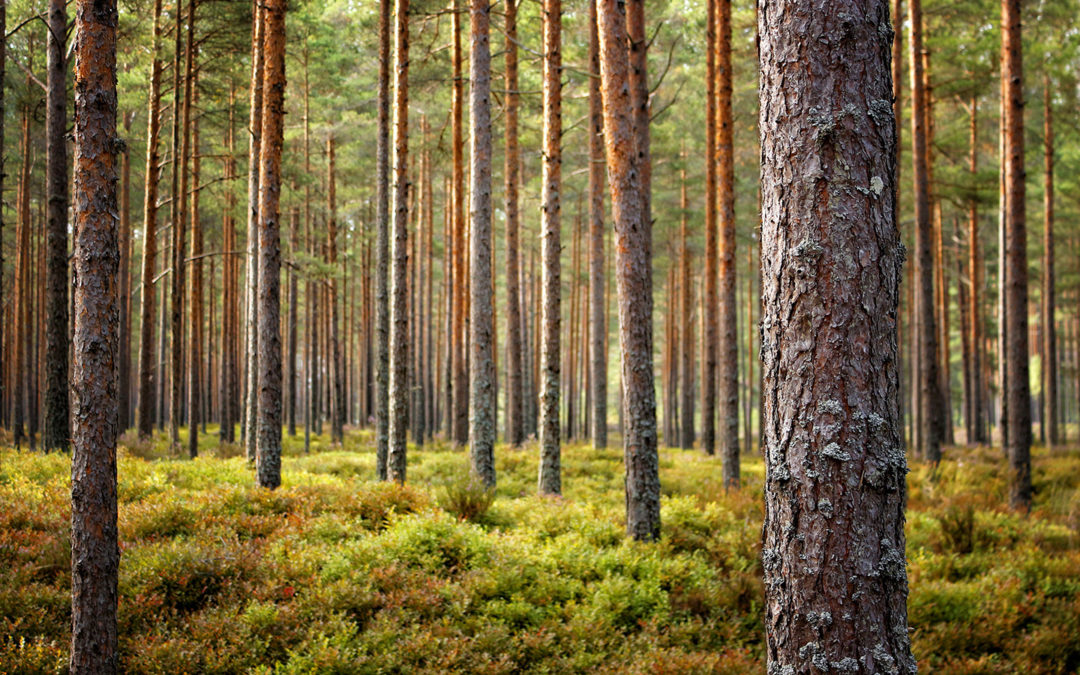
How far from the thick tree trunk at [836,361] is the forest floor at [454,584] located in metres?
3.20

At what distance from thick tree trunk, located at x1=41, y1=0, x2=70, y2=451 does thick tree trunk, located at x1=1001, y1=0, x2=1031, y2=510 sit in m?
15.7

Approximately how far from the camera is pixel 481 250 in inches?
417

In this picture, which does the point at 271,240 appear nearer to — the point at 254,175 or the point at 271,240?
the point at 271,240

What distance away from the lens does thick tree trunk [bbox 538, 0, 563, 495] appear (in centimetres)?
1025

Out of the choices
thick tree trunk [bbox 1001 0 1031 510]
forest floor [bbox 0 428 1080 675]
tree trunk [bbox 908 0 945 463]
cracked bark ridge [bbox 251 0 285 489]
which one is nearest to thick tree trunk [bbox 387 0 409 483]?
forest floor [bbox 0 428 1080 675]

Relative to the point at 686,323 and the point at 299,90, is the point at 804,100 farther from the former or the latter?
the point at 686,323

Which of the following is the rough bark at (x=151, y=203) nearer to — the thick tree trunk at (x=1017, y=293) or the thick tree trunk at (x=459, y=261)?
the thick tree trunk at (x=459, y=261)

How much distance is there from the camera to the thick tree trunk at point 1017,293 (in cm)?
1086

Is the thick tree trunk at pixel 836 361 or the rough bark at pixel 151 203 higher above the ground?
the rough bark at pixel 151 203

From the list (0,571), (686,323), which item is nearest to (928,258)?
(686,323)

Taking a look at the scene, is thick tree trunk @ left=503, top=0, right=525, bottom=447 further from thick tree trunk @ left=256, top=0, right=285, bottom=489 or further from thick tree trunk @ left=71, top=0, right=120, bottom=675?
thick tree trunk @ left=71, top=0, right=120, bottom=675

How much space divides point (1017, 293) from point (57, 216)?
16.2 m

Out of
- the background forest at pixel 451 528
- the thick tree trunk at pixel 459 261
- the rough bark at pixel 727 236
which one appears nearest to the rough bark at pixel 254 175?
the background forest at pixel 451 528

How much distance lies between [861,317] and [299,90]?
861 inches
